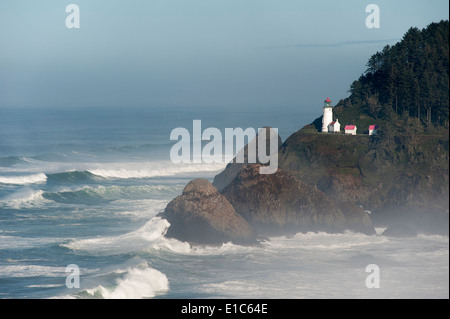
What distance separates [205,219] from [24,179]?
36.6m

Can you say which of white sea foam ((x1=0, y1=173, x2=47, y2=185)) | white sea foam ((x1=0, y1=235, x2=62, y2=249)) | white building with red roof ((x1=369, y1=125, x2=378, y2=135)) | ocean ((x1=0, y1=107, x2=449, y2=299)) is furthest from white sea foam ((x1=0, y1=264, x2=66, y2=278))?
white sea foam ((x1=0, y1=173, x2=47, y2=185))

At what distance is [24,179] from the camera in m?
75.7

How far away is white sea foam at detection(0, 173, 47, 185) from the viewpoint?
74.4 m

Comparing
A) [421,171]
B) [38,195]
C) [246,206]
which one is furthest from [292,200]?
[38,195]

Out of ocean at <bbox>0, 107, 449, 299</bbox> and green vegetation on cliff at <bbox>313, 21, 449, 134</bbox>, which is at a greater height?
green vegetation on cliff at <bbox>313, 21, 449, 134</bbox>

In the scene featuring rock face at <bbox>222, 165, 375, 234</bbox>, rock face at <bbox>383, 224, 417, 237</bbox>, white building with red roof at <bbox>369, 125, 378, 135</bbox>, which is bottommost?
rock face at <bbox>383, 224, 417, 237</bbox>

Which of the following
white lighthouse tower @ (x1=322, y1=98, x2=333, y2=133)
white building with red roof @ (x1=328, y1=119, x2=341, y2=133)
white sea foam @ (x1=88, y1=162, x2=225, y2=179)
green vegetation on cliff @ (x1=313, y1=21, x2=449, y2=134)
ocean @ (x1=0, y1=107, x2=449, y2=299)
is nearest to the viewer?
ocean @ (x1=0, y1=107, x2=449, y2=299)

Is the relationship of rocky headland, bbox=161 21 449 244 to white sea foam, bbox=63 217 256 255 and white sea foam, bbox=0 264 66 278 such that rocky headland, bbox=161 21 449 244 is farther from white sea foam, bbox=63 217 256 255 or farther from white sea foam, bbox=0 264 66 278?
white sea foam, bbox=0 264 66 278

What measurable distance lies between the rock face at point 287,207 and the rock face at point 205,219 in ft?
8.03

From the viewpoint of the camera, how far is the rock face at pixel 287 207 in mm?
47375

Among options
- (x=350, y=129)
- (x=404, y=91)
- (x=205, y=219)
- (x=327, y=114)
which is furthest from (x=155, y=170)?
(x=205, y=219)

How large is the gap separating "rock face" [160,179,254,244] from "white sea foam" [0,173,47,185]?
32467 mm

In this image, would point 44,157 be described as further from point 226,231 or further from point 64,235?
point 226,231

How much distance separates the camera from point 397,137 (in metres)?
56.9
